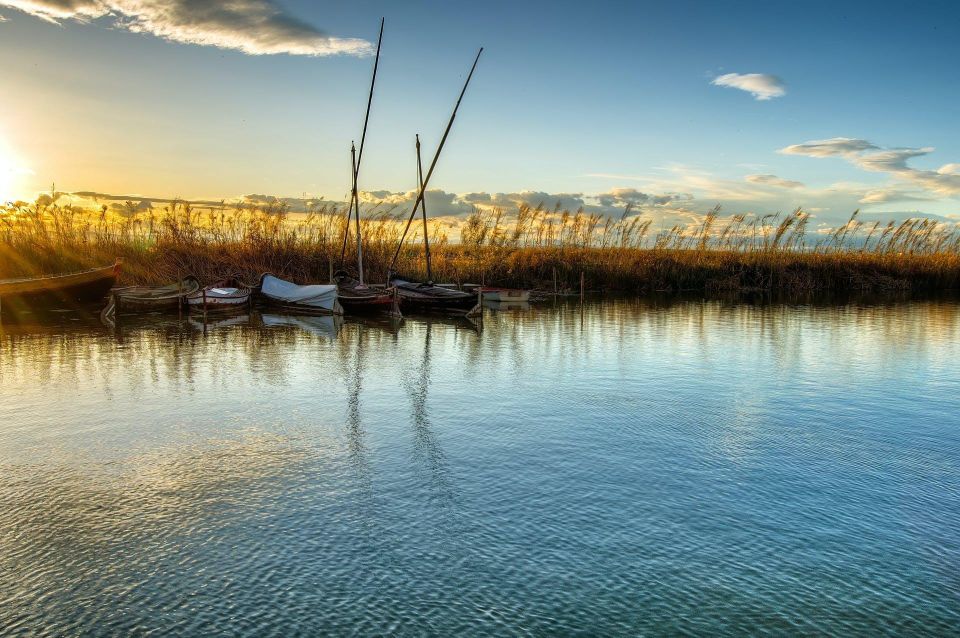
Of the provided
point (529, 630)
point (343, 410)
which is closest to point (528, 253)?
point (343, 410)

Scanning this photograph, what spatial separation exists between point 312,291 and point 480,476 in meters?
15.2

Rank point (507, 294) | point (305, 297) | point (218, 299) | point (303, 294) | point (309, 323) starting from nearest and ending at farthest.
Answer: point (309, 323), point (305, 297), point (303, 294), point (218, 299), point (507, 294)

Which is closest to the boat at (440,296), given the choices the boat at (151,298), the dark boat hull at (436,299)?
the dark boat hull at (436,299)

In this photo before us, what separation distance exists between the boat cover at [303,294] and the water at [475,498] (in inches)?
327

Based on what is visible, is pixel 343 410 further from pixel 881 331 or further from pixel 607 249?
pixel 607 249

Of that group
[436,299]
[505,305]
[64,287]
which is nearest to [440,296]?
[436,299]

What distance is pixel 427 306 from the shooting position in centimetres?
2117

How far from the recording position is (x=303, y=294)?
20719 mm

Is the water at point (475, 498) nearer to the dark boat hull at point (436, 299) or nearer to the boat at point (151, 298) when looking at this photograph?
the dark boat hull at point (436, 299)

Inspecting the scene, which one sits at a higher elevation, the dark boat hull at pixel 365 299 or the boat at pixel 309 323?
the dark boat hull at pixel 365 299

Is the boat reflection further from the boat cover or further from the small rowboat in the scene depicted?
the boat cover

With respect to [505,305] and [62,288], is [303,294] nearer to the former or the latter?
[62,288]

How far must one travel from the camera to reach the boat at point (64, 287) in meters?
19.6

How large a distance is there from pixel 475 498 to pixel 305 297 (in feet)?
51.8
